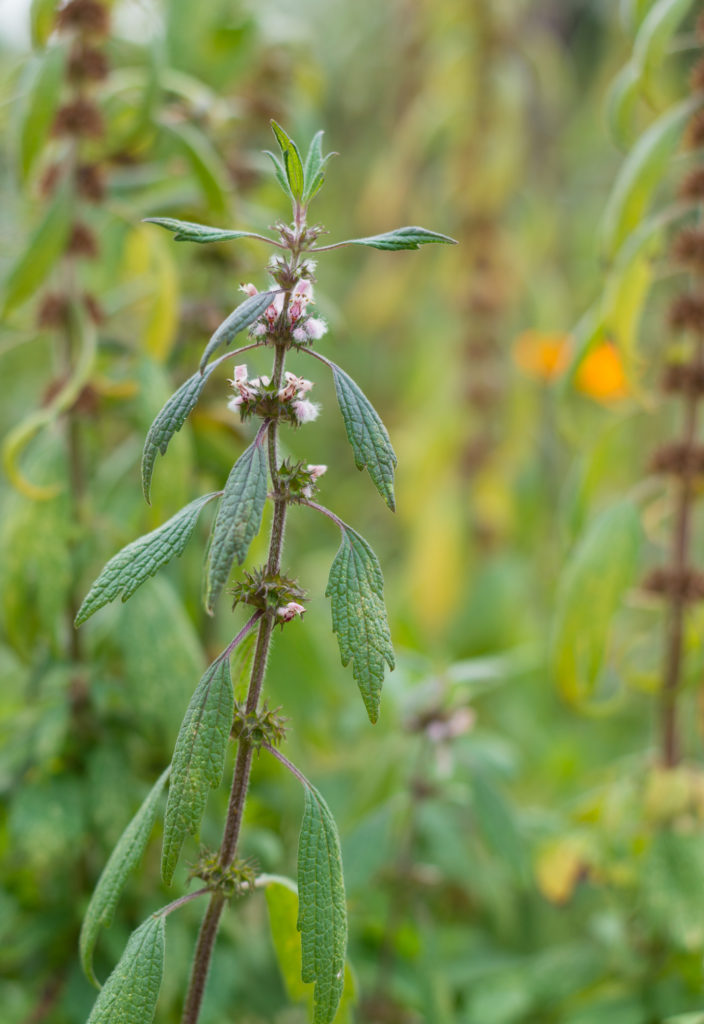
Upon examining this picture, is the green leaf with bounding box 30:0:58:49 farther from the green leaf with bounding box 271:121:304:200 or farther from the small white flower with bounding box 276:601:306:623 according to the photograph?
the small white flower with bounding box 276:601:306:623

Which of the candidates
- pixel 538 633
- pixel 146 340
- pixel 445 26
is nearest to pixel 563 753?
pixel 538 633

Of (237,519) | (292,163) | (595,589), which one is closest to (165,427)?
(237,519)

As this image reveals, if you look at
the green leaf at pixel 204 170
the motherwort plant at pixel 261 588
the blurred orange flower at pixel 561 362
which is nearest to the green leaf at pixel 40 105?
the green leaf at pixel 204 170

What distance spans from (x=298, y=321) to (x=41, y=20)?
0.66 metres

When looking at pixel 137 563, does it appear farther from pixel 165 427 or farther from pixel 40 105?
pixel 40 105

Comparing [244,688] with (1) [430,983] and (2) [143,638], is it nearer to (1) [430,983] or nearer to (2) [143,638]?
(2) [143,638]

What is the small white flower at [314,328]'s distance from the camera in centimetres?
63

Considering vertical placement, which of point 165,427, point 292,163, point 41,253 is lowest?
point 165,427

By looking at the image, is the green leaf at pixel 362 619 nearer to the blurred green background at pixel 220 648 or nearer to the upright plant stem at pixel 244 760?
the upright plant stem at pixel 244 760

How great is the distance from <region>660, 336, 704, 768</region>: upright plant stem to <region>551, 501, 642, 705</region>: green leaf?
71 mm

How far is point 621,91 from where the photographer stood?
3.69ft

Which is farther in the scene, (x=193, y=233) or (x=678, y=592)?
(x=678, y=592)

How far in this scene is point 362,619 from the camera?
0.61 metres

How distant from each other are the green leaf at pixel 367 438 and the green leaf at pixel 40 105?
615 millimetres
